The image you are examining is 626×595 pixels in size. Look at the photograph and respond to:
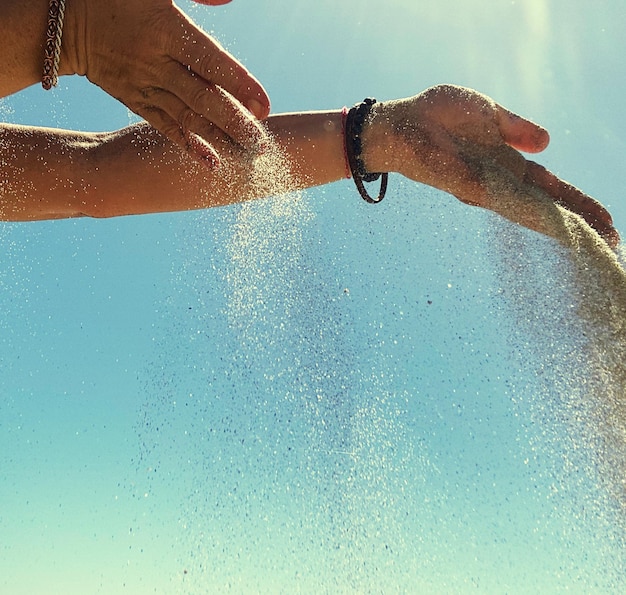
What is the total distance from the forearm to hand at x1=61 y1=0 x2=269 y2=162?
1.31 feet

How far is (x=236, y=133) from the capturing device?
1896 millimetres

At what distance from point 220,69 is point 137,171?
83 cm

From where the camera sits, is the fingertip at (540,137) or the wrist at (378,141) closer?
the fingertip at (540,137)

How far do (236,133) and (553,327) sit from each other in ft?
3.92

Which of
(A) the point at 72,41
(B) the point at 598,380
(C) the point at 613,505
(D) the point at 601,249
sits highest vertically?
(A) the point at 72,41

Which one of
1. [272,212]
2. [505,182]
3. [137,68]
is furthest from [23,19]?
[505,182]

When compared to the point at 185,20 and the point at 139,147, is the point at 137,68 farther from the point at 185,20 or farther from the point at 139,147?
the point at 139,147

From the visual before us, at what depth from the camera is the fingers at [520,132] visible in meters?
2.16

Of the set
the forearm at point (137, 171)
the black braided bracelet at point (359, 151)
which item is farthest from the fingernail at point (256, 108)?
the black braided bracelet at point (359, 151)

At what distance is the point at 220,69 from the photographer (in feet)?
5.99

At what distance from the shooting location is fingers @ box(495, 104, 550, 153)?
216 cm

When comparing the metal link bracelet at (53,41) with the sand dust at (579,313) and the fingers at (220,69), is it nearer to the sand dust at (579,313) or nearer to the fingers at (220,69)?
the fingers at (220,69)

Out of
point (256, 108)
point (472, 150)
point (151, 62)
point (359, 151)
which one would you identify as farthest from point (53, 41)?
point (472, 150)

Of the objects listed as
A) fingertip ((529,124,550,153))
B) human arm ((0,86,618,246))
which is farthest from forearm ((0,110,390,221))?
fingertip ((529,124,550,153))
